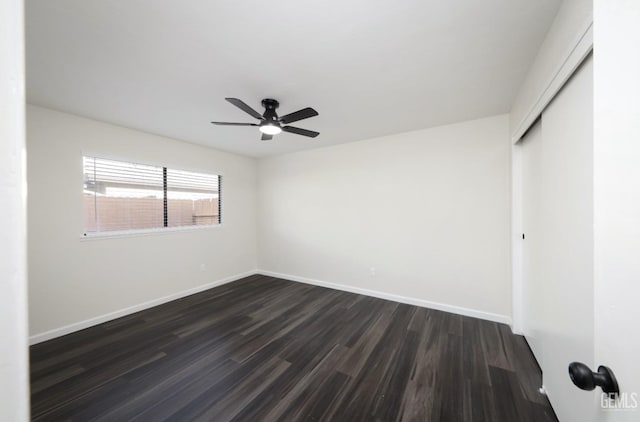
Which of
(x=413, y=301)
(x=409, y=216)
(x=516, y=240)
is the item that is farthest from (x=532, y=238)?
(x=413, y=301)

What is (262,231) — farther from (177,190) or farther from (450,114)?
(450,114)

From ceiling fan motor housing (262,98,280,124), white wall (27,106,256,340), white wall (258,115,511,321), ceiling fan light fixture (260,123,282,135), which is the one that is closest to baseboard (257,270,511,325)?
white wall (258,115,511,321)

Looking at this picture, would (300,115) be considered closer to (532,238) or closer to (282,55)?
(282,55)

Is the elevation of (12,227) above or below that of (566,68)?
below

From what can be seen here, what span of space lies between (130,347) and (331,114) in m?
3.25

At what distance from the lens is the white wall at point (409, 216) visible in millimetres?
2732

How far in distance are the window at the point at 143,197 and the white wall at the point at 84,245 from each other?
0.12 meters

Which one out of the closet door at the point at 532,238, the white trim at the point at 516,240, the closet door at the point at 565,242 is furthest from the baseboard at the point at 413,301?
the closet door at the point at 565,242

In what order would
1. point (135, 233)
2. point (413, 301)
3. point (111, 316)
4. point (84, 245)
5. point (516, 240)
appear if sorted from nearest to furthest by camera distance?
1. point (516, 240)
2. point (84, 245)
3. point (111, 316)
4. point (135, 233)
5. point (413, 301)

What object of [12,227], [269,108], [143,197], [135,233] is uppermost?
[269,108]

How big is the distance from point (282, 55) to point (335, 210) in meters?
2.57

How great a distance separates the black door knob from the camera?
54 centimetres

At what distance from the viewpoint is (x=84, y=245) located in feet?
8.80

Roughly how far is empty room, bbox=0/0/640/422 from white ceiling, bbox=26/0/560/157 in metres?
0.02
